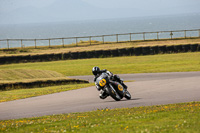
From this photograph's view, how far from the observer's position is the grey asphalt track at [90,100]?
1382cm

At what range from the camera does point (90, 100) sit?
15836 millimetres

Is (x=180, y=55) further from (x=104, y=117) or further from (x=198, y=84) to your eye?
(x=104, y=117)

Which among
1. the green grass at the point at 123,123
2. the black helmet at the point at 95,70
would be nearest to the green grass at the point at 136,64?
the black helmet at the point at 95,70

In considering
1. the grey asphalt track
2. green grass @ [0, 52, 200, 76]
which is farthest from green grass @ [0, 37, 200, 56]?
the grey asphalt track

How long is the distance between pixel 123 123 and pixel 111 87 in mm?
4955

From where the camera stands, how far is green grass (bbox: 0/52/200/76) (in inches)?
1208

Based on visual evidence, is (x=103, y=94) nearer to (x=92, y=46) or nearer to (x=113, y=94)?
(x=113, y=94)

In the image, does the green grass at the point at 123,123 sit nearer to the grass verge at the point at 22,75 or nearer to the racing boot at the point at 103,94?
the racing boot at the point at 103,94

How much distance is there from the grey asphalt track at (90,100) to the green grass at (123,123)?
208 cm

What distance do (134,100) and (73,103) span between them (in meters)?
2.38

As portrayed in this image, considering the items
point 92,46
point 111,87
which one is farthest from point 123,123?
point 92,46

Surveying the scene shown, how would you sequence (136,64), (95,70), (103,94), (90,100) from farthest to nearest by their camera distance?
(136,64) → (90,100) → (103,94) → (95,70)

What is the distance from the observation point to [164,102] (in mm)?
14008

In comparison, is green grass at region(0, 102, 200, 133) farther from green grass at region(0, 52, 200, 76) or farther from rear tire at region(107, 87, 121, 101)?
green grass at region(0, 52, 200, 76)
